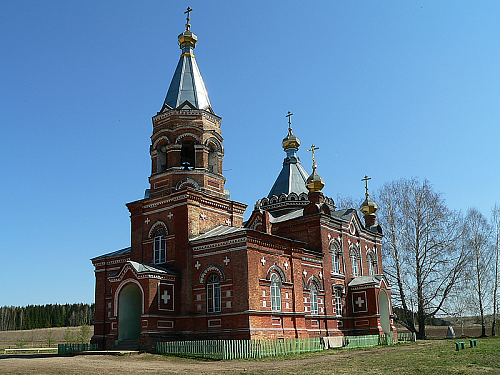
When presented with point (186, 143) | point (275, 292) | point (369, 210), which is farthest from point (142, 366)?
point (369, 210)

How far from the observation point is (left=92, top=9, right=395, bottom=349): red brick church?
19.9 m

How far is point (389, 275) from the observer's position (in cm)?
3288

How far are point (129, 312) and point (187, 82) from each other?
39.0 ft

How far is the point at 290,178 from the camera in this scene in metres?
31.4

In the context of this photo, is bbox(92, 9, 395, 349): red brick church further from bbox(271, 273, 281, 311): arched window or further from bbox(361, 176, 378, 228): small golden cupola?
bbox(361, 176, 378, 228): small golden cupola

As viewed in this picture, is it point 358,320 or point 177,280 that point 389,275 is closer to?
point 358,320

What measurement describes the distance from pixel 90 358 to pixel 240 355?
17.6 feet

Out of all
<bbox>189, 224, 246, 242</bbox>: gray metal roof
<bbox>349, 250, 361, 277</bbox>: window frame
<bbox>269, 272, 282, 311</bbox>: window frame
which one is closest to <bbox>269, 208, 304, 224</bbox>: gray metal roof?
<bbox>349, 250, 361, 277</bbox>: window frame

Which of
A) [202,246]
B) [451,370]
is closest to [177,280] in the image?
[202,246]

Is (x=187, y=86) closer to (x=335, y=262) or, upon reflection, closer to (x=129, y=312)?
(x=129, y=312)

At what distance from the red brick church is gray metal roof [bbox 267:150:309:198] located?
77 cm

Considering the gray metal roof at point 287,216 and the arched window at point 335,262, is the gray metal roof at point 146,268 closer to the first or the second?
the gray metal roof at point 287,216

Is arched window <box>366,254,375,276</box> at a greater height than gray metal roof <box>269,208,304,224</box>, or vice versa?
gray metal roof <box>269,208,304,224</box>

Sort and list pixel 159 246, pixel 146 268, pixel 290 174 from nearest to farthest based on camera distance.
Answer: pixel 146 268
pixel 159 246
pixel 290 174
